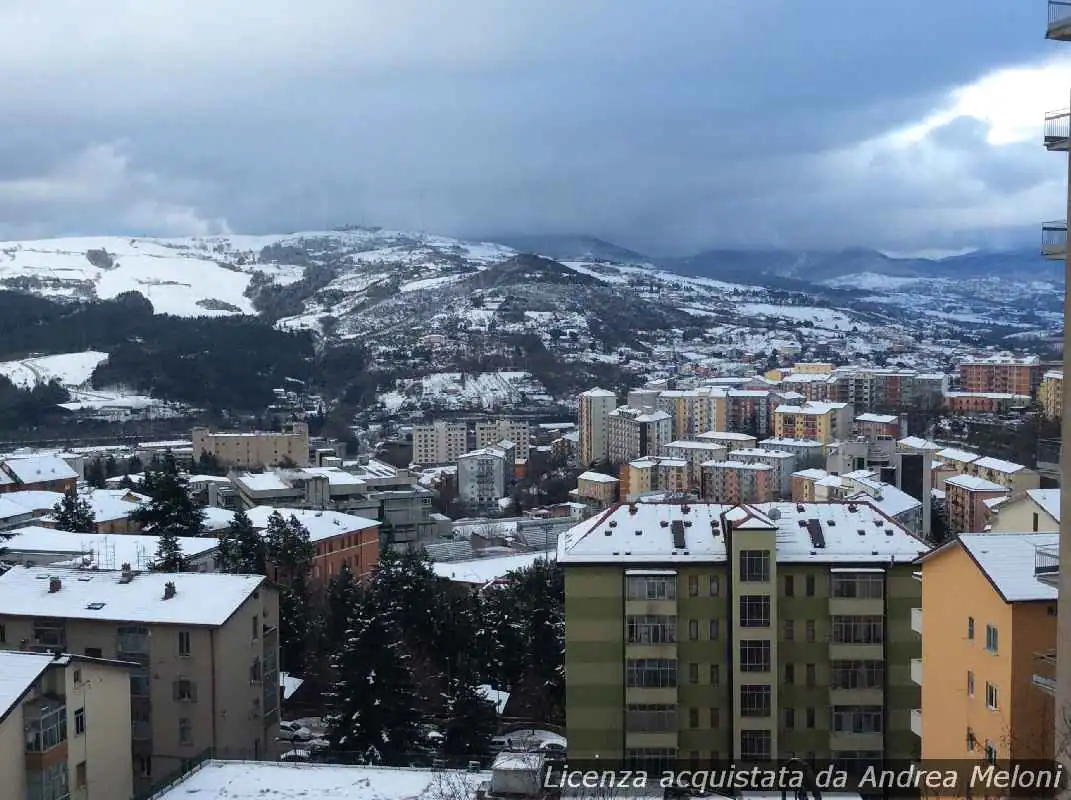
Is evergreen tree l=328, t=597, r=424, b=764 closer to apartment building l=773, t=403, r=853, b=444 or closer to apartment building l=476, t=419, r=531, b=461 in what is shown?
apartment building l=773, t=403, r=853, b=444

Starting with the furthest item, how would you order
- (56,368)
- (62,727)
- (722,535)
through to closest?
1. (56,368)
2. (722,535)
3. (62,727)

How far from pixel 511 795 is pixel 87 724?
2284mm

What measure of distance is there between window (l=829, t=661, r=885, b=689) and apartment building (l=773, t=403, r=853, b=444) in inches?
1012

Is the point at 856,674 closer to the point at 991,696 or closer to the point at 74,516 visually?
the point at 991,696

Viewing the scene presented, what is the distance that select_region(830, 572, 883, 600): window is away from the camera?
690 cm

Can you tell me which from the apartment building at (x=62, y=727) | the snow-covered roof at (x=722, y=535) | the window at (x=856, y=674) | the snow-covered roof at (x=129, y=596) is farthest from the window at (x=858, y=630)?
the apartment building at (x=62, y=727)

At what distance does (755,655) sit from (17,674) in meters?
4.07

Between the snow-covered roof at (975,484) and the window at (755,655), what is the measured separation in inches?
619

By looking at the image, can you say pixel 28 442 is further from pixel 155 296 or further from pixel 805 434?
pixel 155 296

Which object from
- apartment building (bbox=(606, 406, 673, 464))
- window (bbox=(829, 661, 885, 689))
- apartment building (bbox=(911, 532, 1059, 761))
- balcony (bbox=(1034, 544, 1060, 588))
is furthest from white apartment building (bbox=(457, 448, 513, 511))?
balcony (bbox=(1034, 544, 1060, 588))

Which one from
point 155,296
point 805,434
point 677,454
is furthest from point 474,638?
point 155,296

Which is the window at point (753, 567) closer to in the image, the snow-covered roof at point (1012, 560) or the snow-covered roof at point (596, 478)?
the snow-covered roof at point (1012, 560)

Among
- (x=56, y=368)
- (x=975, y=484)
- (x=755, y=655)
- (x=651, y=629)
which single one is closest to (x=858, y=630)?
(x=755, y=655)

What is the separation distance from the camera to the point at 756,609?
22.6 ft
